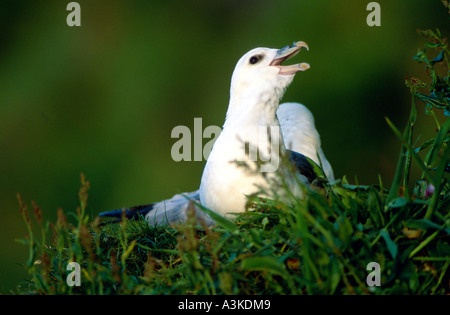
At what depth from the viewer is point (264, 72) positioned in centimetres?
351

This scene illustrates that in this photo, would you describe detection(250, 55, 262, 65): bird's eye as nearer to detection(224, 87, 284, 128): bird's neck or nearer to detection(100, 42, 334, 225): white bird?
detection(100, 42, 334, 225): white bird

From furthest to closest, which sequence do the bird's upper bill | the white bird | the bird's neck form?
the bird's upper bill
the bird's neck
the white bird

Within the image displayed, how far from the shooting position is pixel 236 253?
2.24 metres

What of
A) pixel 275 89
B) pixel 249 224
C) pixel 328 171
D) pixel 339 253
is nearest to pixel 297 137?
pixel 328 171

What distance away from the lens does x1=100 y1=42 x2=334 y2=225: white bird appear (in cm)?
303

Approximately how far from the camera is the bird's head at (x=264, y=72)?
3475mm

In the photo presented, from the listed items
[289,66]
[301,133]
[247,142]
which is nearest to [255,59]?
[289,66]

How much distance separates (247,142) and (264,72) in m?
0.74

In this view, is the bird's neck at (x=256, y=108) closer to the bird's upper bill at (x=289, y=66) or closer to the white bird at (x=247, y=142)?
the white bird at (x=247, y=142)

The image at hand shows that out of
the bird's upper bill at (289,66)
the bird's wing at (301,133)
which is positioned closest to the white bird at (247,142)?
the bird's upper bill at (289,66)

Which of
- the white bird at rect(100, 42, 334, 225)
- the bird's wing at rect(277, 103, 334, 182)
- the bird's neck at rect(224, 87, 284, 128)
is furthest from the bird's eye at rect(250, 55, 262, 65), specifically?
the bird's wing at rect(277, 103, 334, 182)

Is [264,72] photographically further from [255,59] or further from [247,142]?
[247,142]
